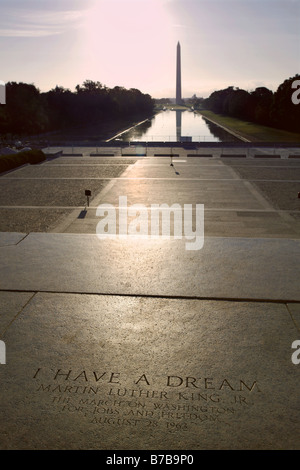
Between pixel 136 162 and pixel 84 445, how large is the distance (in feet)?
123

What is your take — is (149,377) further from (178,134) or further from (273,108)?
(273,108)

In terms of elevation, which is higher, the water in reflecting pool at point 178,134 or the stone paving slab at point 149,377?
the water in reflecting pool at point 178,134

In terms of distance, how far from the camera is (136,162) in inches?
1672

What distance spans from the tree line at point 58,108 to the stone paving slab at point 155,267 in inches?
2295

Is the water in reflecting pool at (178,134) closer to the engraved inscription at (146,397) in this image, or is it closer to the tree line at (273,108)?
the tree line at (273,108)

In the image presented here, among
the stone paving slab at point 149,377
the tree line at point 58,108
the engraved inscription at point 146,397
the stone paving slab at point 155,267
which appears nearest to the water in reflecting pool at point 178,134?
the tree line at point 58,108

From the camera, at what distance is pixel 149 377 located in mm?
8078

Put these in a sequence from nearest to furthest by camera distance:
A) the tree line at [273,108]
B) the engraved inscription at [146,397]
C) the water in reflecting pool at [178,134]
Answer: the engraved inscription at [146,397], the water in reflecting pool at [178,134], the tree line at [273,108]

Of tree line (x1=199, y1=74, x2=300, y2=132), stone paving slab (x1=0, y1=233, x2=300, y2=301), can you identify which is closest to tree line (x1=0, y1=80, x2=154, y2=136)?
tree line (x1=199, y1=74, x2=300, y2=132)

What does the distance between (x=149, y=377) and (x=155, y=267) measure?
564cm

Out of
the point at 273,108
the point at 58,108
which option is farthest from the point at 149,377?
the point at 58,108

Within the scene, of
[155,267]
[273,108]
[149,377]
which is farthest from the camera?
[273,108]

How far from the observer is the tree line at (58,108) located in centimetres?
7562
